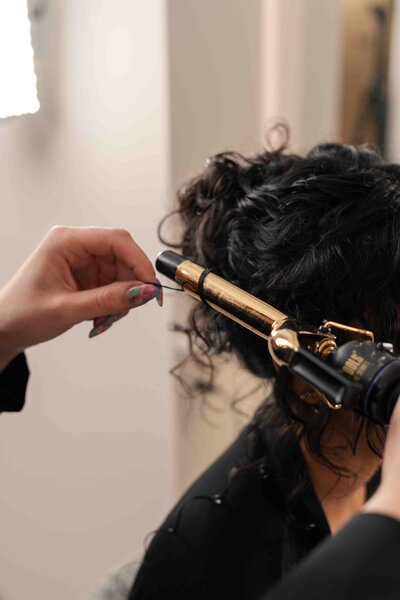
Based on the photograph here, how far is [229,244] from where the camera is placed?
0.63 m

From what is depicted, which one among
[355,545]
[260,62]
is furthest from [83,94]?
[355,545]

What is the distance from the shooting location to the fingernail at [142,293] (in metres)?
0.59

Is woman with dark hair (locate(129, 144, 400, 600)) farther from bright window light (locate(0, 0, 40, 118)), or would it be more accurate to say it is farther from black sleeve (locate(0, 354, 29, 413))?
bright window light (locate(0, 0, 40, 118))

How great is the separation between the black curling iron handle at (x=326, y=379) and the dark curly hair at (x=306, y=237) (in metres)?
0.23

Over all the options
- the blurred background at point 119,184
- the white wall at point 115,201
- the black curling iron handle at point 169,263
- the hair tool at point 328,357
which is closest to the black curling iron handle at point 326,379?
the hair tool at point 328,357

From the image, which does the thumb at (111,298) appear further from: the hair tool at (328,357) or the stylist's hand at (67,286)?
the hair tool at (328,357)

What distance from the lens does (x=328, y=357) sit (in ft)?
1.28

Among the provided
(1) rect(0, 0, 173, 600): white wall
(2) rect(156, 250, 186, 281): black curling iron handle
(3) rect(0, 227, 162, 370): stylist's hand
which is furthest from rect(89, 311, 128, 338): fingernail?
(1) rect(0, 0, 173, 600): white wall

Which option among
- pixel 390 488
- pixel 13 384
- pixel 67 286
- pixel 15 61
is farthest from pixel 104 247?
pixel 15 61

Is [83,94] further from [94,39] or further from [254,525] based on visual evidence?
[254,525]

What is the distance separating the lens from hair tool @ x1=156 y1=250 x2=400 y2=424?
334 mm

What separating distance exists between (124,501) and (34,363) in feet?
1.14

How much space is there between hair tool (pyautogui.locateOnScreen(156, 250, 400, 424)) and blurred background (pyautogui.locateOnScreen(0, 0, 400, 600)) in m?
0.48

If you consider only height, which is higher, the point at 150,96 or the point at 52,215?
the point at 150,96
